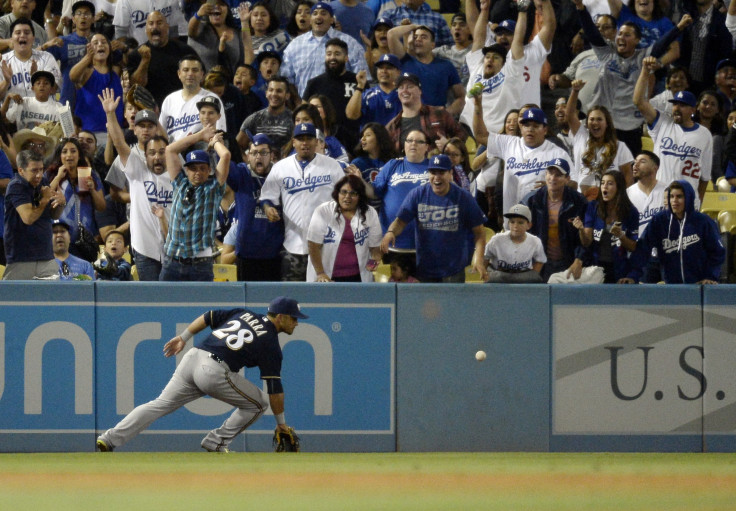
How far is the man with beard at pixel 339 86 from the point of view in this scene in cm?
1377

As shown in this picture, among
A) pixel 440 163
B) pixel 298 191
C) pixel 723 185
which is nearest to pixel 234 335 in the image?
pixel 298 191

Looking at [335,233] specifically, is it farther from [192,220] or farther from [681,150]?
[681,150]

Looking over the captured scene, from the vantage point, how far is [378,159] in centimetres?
1266

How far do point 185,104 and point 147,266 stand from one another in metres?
2.46

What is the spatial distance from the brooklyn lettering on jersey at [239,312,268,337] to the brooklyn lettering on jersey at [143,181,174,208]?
2.26 m

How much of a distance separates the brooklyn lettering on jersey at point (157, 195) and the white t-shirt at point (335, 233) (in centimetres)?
146

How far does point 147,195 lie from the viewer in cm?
1173

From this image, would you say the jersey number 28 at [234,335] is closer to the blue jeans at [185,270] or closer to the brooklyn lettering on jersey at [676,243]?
the blue jeans at [185,270]

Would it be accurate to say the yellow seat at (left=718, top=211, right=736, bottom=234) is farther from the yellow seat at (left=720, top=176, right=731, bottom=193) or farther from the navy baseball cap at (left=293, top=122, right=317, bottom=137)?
the navy baseball cap at (left=293, top=122, right=317, bottom=137)

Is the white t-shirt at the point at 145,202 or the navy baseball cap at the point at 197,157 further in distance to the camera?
the white t-shirt at the point at 145,202

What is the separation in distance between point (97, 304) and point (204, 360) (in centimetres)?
157

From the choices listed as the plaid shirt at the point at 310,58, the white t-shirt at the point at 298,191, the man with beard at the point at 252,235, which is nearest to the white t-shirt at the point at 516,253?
the white t-shirt at the point at 298,191

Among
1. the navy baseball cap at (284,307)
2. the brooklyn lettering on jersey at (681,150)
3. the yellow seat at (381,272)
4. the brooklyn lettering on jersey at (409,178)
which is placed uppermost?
the brooklyn lettering on jersey at (681,150)

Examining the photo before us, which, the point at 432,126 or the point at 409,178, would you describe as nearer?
the point at 409,178
